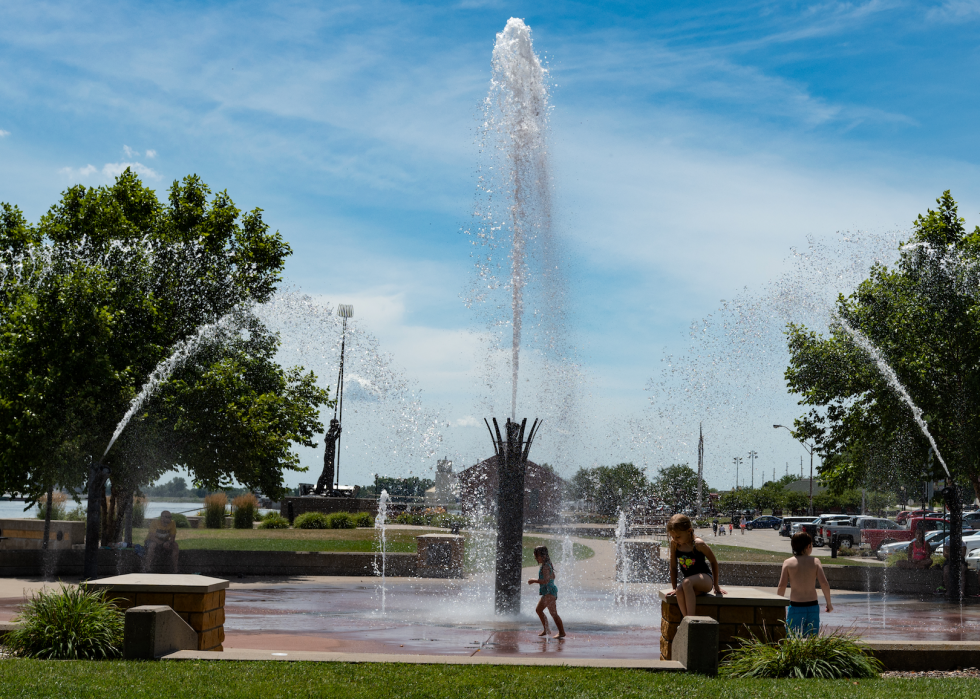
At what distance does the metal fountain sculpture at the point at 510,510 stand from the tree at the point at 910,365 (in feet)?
35.9

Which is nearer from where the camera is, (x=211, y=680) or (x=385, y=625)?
(x=211, y=680)

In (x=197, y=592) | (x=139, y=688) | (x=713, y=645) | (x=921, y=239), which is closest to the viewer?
(x=139, y=688)

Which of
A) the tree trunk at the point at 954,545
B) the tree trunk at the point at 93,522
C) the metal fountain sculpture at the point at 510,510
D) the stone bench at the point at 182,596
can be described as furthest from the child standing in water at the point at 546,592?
the tree trunk at the point at 954,545

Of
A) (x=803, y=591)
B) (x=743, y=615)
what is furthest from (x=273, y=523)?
(x=803, y=591)

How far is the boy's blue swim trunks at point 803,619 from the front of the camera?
8.71 metres

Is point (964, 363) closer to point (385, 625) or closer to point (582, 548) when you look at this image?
point (385, 625)

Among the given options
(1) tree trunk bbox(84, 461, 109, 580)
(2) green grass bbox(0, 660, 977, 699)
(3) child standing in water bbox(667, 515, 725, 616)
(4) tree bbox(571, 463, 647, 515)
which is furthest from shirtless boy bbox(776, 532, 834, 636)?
(4) tree bbox(571, 463, 647, 515)

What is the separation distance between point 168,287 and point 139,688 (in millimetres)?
19033

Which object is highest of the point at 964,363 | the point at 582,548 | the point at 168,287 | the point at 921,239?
the point at 921,239

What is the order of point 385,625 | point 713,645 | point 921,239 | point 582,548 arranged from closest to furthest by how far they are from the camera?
point 713,645 < point 385,625 < point 921,239 < point 582,548

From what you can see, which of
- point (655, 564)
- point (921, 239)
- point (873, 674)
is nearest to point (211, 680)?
point (873, 674)

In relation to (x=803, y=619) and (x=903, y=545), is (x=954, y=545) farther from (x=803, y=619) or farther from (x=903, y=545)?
(x=803, y=619)

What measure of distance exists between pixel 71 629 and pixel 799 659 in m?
6.80

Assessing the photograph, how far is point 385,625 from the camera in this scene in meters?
Answer: 13.3
